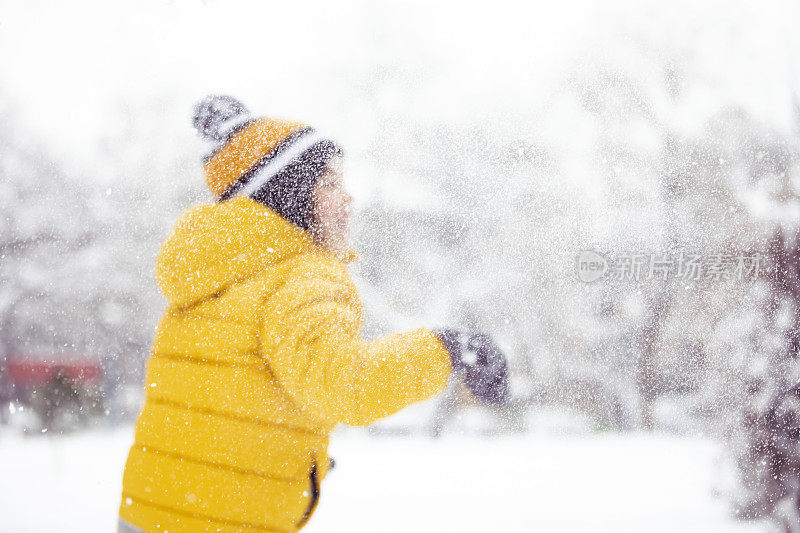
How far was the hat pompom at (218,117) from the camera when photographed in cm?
58

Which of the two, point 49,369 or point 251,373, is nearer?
point 251,373

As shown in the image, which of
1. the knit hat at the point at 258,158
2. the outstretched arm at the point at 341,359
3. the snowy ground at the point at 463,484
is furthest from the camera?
the snowy ground at the point at 463,484

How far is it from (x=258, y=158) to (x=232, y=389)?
0.20 metres

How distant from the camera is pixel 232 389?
0.52m

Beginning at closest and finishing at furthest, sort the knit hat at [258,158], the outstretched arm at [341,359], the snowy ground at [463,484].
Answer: the outstretched arm at [341,359], the knit hat at [258,158], the snowy ground at [463,484]

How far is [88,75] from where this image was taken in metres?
1.14

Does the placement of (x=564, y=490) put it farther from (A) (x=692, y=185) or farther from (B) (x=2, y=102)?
(B) (x=2, y=102)

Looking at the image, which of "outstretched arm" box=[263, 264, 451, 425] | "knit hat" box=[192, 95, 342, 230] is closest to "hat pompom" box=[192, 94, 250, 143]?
"knit hat" box=[192, 95, 342, 230]

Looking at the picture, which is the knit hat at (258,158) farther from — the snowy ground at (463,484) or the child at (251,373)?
the snowy ground at (463,484)

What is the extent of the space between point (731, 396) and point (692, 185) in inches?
15.1

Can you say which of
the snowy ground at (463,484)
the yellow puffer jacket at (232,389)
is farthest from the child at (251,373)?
the snowy ground at (463,484)
